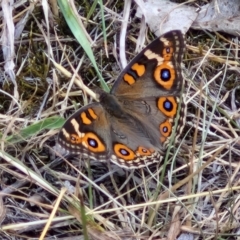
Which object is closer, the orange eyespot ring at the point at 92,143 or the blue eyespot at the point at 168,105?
the orange eyespot ring at the point at 92,143

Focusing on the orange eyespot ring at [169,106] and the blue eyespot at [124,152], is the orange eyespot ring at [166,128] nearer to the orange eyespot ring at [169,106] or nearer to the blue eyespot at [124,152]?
the orange eyespot ring at [169,106]

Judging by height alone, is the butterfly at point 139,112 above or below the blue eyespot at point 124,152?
above

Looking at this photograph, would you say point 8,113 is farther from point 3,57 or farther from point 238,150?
point 238,150

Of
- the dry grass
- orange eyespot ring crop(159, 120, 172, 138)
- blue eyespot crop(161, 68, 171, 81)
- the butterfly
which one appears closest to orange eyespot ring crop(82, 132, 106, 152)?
the butterfly

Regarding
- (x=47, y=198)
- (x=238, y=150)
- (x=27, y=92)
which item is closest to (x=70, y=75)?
(x=27, y=92)

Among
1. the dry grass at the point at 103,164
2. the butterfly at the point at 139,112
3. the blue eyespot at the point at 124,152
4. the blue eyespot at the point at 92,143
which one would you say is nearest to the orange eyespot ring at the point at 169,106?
the butterfly at the point at 139,112

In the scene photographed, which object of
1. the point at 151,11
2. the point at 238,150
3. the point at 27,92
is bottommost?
the point at 238,150

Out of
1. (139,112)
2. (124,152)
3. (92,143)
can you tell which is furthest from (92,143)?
(139,112)
